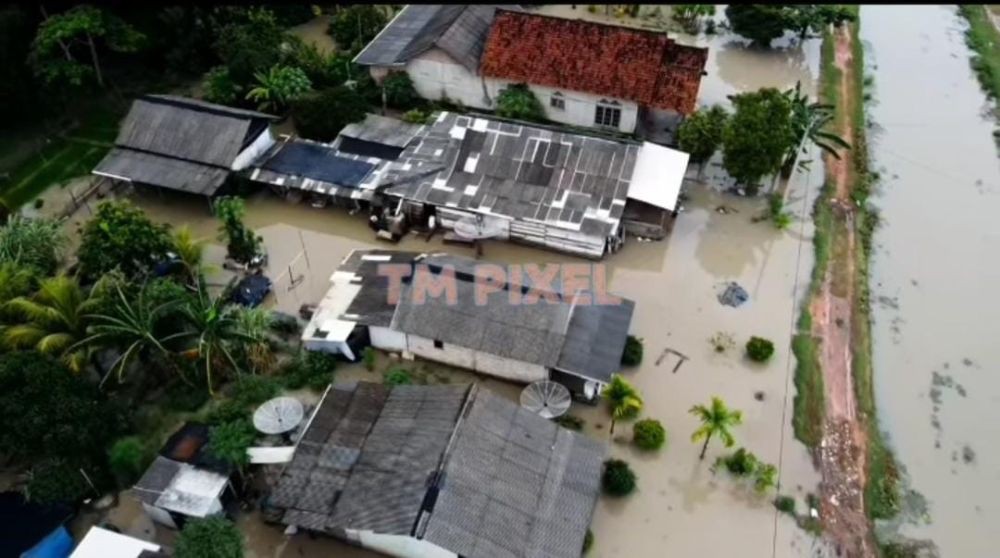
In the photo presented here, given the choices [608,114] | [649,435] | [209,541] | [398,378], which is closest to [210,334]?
[398,378]

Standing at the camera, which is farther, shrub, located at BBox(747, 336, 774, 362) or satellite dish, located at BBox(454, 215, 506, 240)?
satellite dish, located at BBox(454, 215, 506, 240)

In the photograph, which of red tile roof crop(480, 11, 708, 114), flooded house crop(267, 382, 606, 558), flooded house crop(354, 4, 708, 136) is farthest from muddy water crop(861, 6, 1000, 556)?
flooded house crop(354, 4, 708, 136)

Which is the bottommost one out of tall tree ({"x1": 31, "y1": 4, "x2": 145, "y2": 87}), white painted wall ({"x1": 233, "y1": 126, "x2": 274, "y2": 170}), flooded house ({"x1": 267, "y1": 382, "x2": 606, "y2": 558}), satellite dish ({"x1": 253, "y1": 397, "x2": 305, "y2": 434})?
flooded house ({"x1": 267, "y1": 382, "x2": 606, "y2": 558})

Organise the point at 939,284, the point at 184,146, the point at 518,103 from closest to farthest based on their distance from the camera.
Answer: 1. the point at 939,284
2. the point at 184,146
3. the point at 518,103

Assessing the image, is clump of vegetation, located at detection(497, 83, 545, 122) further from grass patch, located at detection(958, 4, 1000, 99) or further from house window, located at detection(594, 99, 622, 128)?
grass patch, located at detection(958, 4, 1000, 99)

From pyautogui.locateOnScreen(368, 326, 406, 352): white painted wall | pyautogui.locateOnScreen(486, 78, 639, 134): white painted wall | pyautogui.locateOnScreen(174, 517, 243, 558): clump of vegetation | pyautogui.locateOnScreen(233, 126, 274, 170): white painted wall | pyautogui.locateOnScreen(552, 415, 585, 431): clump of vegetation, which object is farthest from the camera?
pyautogui.locateOnScreen(486, 78, 639, 134): white painted wall

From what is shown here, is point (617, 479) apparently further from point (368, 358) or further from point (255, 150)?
point (255, 150)

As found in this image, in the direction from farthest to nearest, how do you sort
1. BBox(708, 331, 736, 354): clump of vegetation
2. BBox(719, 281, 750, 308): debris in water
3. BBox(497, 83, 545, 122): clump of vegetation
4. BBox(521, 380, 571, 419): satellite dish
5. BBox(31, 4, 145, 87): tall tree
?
1. BBox(497, 83, 545, 122): clump of vegetation
2. BBox(31, 4, 145, 87): tall tree
3. BBox(719, 281, 750, 308): debris in water
4. BBox(708, 331, 736, 354): clump of vegetation
5. BBox(521, 380, 571, 419): satellite dish
